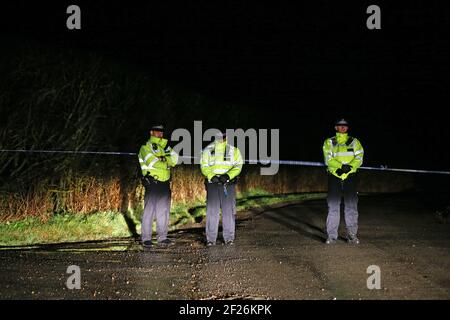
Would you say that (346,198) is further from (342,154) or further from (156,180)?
(156,180)

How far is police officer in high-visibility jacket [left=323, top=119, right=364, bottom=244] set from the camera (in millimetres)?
8789

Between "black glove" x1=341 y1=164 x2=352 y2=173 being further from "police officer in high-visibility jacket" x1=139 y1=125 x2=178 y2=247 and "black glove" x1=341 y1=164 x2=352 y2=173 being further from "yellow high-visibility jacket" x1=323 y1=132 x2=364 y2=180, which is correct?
"police officer in high-visibility jacket" x1=139 y1=125 x2=178 y2=247

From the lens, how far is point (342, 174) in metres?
8.80

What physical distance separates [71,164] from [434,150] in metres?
22.4

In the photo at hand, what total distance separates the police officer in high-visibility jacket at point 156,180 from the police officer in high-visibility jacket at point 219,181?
696 mm

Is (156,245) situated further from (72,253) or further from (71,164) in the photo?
(71,164)

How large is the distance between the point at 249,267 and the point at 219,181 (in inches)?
83.1

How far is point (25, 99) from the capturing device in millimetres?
10836

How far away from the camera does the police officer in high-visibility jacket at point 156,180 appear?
29.3 feet

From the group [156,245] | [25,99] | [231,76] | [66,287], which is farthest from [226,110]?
[231,76]

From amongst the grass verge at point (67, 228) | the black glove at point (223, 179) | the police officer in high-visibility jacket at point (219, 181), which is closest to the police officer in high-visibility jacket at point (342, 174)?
the police officer in high-visibility jacket at point (219, 181)

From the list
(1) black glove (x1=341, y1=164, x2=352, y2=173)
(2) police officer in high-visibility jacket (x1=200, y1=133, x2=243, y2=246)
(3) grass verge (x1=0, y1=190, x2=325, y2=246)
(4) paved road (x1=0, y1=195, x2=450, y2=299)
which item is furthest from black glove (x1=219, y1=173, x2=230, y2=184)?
(3) grass verge (x1=0, y1=190, x2=325, y2=246)

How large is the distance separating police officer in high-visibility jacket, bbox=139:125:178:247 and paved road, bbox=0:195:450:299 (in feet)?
1.49

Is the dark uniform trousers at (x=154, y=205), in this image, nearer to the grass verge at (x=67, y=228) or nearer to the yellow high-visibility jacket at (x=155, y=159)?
the yellow high-visibility jacket at (x=155, y=159)
